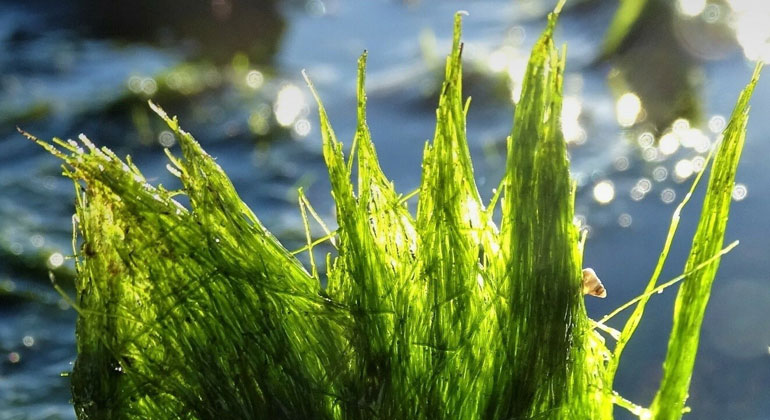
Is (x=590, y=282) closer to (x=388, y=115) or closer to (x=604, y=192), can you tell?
(x=604, y=192)

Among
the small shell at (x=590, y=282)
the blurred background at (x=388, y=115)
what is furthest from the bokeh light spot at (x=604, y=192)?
the small shell at (x=590, y=282)

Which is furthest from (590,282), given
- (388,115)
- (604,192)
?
(388,115)

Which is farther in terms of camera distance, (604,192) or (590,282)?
(604,192)

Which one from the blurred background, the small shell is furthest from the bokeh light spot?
the small shell

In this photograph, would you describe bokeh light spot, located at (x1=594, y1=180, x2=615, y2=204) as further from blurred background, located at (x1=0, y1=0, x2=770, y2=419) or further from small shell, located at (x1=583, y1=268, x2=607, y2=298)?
small shell, located at (x1=583, y1=268, x2=607, y2=298)

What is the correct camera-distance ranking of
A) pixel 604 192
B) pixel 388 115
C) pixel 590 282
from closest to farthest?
pixel 590 282 < pixel 604 192 < pixel 388 115

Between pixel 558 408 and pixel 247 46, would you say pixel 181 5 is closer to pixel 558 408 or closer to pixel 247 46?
pixel 247 46

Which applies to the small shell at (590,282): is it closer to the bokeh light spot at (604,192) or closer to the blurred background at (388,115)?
the blurred background at (388,115)

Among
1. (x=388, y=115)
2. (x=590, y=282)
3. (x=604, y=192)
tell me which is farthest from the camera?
(x=388, y=115)
